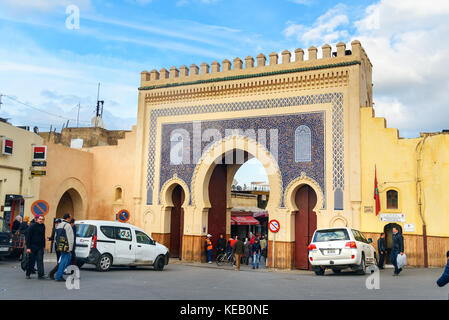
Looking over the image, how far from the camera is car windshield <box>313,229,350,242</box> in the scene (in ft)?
44.7

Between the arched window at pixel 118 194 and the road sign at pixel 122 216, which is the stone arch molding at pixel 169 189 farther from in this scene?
the road sign at pixel 122 216

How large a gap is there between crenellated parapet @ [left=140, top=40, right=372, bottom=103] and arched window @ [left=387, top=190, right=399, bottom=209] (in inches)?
181

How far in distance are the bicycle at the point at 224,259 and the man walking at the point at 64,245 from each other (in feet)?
32.0

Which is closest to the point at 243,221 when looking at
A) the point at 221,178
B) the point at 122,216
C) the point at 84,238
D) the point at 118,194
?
the point at 221,178

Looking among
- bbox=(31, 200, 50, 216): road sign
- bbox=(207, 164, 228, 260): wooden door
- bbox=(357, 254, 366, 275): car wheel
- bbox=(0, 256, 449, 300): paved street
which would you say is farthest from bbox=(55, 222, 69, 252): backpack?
bbox=(207, 164, 228, 260): wooden door

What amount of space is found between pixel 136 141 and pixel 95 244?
9497 mm

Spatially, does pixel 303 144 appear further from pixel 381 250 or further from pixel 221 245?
pixel 221 245

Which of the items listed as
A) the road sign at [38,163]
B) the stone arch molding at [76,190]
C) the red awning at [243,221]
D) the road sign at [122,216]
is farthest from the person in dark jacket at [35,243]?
the red awning at [243,221]

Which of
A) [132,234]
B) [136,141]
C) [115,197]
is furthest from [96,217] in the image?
[132,234]

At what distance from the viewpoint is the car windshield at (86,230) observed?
44.9 feet

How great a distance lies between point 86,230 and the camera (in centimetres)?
1373

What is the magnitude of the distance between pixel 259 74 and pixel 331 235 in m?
8.50

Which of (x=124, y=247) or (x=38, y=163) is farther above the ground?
(x=38, y=163)
